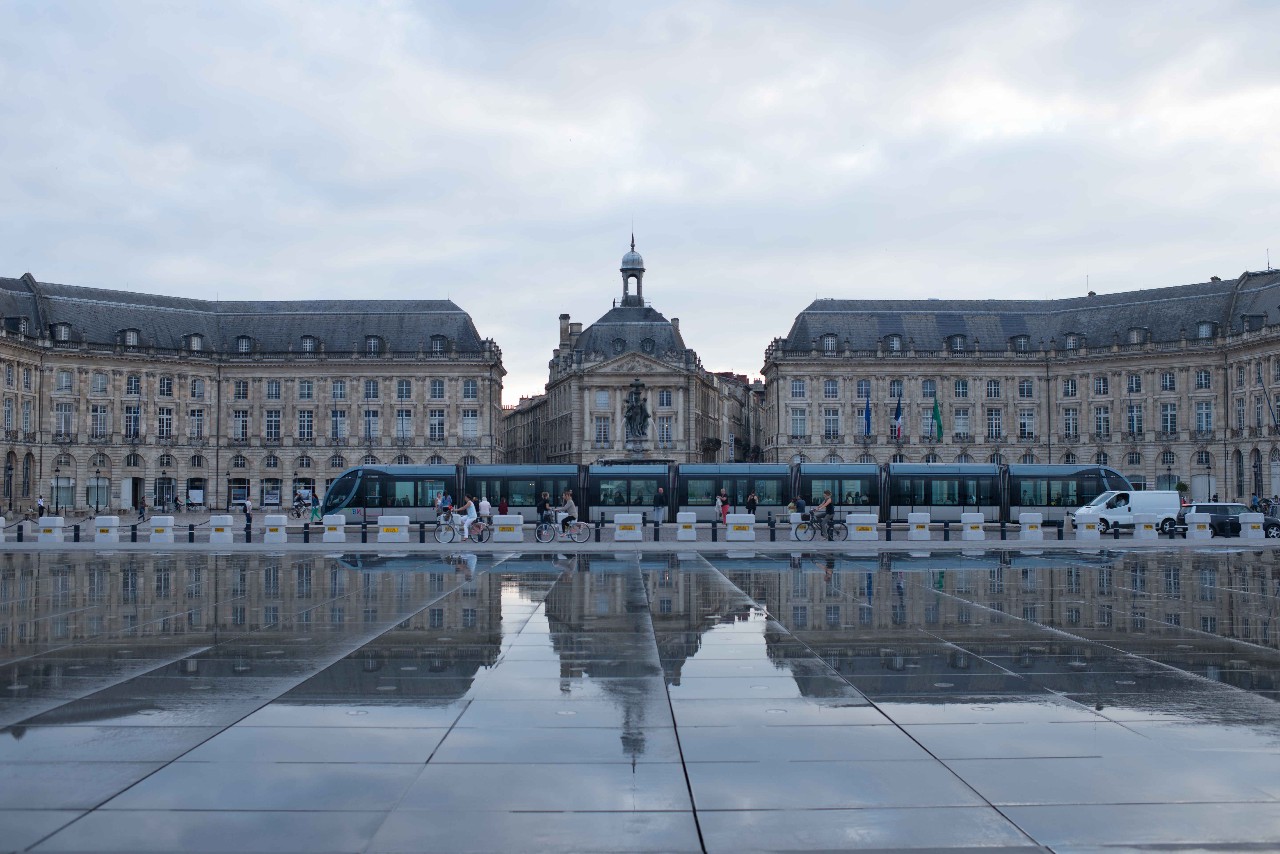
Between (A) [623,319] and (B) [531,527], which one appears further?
(A) [623,319]

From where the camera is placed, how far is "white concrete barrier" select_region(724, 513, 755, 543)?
41969 mm

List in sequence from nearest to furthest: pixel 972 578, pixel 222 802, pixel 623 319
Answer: pixel 222 802, pixel 972 578, pixel 623 319

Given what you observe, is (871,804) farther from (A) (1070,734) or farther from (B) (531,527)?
(B) (531,527)

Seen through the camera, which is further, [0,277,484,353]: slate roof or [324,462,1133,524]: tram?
[0,277,484,353]: slate roof

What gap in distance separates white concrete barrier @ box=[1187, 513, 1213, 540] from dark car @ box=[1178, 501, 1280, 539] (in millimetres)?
446

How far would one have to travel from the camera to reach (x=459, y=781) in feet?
29.6

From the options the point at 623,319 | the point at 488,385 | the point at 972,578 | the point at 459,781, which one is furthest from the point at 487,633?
the point at 623,319

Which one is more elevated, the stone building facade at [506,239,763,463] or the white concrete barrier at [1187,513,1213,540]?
the stone building facade at [506,239,763,463]

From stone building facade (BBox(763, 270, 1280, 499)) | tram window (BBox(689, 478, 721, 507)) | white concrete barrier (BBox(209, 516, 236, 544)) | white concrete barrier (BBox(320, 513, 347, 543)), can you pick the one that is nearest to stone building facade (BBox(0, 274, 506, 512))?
stone building facade (BBox(763, 270, 1280, 499))

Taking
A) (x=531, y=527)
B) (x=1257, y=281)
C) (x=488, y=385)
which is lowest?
(x=531, y=527)

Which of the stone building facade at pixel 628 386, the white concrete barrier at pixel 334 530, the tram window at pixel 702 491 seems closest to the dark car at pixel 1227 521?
the tram window at pixel 702 491

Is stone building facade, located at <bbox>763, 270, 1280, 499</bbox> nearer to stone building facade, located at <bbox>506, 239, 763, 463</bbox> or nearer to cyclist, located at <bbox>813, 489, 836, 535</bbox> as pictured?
stone building facade, located at <bbox>506, 239, 763, 463</bbox>

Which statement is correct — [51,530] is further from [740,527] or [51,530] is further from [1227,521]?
[1227,521]

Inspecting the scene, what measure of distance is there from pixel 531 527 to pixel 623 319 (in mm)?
57653
